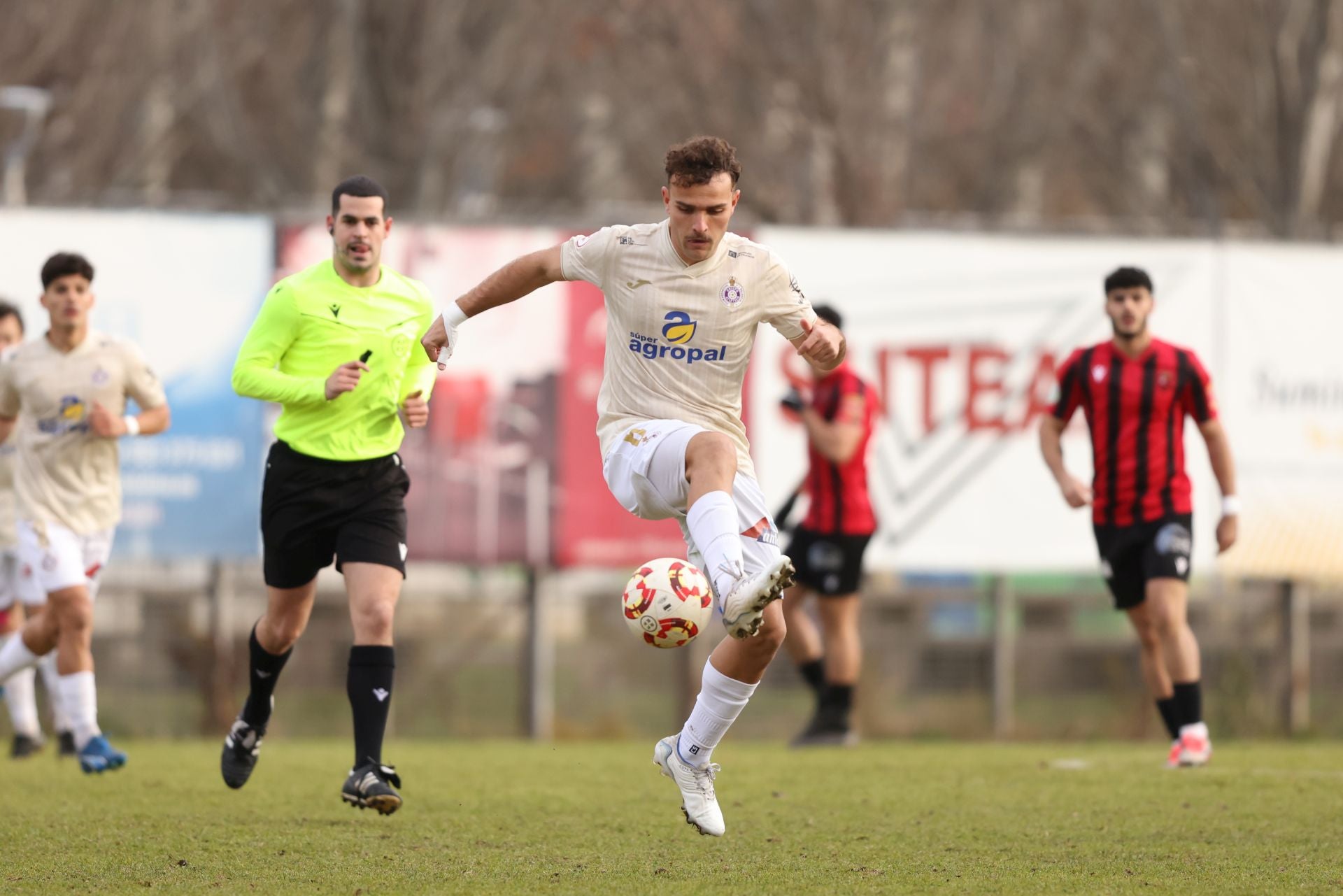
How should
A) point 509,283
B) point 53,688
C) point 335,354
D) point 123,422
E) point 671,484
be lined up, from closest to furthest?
point 671,484
point 509,283
point 335,354
point 123,422
point 53,688

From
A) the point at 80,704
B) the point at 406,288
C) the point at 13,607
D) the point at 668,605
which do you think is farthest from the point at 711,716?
the point at 13,607

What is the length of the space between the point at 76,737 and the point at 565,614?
5234 millimetres

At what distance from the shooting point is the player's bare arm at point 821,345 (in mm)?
6988

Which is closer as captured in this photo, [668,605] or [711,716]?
[668,605]

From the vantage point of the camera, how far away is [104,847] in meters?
7.01

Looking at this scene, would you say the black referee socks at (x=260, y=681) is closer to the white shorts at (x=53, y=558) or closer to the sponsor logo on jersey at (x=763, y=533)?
the white shorts at (x=53, y=558)

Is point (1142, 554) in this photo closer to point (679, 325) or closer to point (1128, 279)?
point (1128, 279)

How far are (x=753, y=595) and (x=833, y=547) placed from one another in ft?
18.4

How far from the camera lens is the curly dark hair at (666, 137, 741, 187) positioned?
693cm

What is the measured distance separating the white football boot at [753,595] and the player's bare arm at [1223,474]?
4.31 m

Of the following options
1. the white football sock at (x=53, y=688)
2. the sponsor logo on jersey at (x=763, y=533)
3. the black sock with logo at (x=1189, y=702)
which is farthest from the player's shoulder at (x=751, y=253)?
Result: the white football sock at (x=53, y=688)

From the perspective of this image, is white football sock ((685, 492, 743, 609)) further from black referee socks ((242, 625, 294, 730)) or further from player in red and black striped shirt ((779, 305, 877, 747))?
player in red and black striped shirt ((779, 305, 877, 747))

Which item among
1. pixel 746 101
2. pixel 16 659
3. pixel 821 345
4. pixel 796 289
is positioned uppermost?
pixel 746 101

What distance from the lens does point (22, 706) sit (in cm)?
1142
